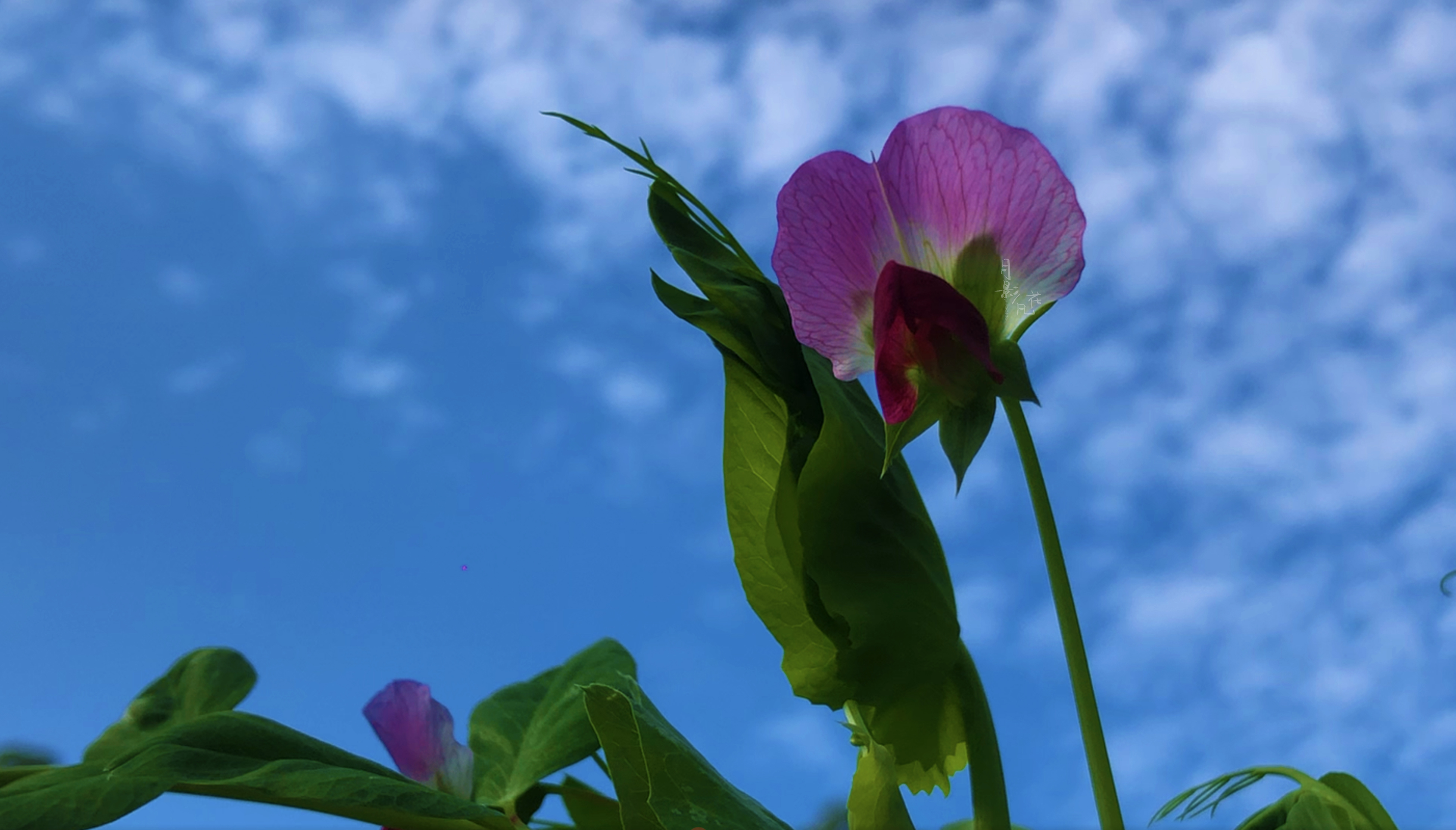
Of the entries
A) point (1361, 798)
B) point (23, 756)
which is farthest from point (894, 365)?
point (23, 756)

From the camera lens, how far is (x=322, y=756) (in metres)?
0.41

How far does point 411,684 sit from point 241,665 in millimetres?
76

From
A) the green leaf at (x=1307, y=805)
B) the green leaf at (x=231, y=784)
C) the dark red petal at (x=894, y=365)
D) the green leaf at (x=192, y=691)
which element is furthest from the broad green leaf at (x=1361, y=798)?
the green leaf at (x=192, y=691)

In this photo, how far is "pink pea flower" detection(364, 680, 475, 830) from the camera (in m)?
0.52

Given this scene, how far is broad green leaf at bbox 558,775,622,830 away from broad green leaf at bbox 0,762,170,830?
0.65 feet

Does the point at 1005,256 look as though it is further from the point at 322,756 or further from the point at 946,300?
the point at 322,756

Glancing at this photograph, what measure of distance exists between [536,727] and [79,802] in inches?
8.9

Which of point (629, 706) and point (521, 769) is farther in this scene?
point (521, 769)

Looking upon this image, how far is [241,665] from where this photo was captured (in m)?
0.51

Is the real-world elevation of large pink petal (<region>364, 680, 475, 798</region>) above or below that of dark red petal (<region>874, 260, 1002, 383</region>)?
below

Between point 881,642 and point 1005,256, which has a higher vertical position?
point 1005,256

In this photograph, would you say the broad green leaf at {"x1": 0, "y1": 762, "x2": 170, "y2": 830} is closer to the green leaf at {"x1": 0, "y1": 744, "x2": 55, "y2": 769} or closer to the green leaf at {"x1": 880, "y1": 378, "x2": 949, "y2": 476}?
the green leaf at {"x1": 0, "y1": 744, "x2": 55, "y2": 769}

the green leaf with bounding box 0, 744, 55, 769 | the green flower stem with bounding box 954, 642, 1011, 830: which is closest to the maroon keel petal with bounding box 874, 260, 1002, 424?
the green flower stem with bounding box 954, 642, 1011, 830

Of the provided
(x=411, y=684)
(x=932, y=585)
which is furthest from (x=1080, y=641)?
(x=411, y=684)
